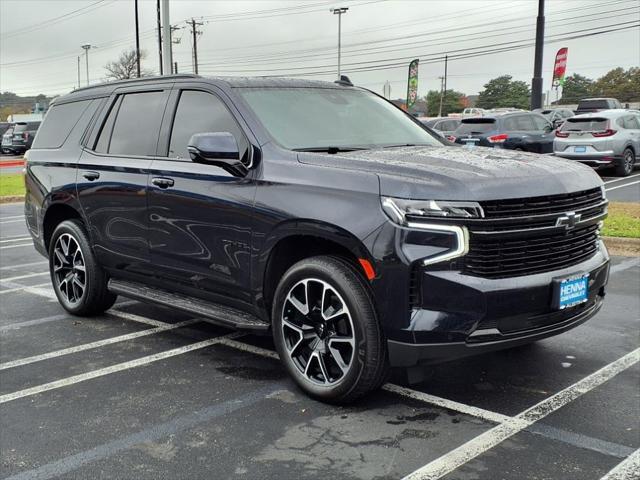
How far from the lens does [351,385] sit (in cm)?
379

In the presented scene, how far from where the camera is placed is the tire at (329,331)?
145 inches

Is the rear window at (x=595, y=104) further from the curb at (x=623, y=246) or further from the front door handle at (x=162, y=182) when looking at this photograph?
the front door handle at (x=162, y=182)

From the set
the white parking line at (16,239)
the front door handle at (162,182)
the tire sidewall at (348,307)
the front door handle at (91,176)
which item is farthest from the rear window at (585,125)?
the tire sidewall at (348,307)

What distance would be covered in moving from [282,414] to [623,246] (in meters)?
6.48

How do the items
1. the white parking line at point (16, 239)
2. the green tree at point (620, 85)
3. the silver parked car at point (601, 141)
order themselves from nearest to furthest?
1. the white parking line at point (16, 239)
2. the silver parked car at point (601, 141)
3. the green tree at point (620, 85)

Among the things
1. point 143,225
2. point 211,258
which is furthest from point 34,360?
point 211,258

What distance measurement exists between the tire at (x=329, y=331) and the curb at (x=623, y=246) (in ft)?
Result: 19.5

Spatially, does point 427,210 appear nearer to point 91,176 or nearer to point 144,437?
point 144,437

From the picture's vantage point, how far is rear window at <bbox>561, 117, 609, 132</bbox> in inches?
708

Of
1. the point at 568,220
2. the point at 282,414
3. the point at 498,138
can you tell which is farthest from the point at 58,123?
the point at 498,138

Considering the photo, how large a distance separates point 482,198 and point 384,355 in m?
0.98

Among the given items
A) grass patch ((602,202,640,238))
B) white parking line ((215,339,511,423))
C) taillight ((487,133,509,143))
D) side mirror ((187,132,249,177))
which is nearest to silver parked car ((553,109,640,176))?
taillight ((487,133,509,143))

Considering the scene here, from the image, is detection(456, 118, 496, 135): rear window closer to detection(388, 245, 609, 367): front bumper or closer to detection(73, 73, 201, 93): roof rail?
detection(73, 73, 201, 93): roof rail

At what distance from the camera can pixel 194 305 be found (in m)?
4.79
